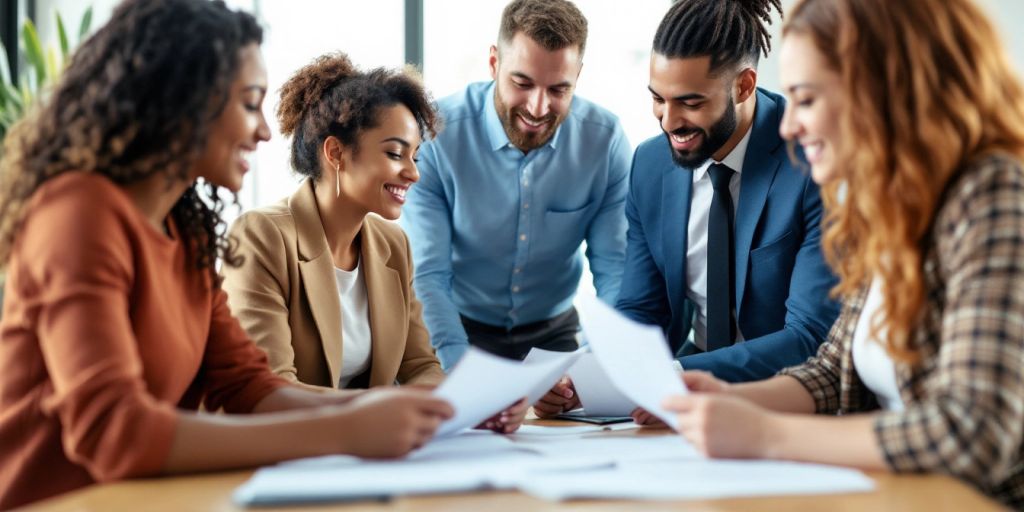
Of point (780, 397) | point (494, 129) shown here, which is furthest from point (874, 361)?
point (494, 129)

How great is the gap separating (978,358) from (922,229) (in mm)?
206

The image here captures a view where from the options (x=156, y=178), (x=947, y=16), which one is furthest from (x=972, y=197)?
(x=156, y=178)

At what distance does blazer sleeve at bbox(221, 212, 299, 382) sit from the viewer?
2.10 meters

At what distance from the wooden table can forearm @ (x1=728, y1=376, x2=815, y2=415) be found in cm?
43

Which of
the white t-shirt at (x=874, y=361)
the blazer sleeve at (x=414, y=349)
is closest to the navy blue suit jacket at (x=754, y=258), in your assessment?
the blazer sleeve at (x=414, y=349)

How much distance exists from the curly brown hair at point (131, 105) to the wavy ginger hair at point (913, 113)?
0.84 m

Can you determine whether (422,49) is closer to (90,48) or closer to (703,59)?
(703,59)

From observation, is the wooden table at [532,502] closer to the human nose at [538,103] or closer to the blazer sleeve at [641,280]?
the blazer sleeve at [641,280]

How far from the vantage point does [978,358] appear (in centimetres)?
108

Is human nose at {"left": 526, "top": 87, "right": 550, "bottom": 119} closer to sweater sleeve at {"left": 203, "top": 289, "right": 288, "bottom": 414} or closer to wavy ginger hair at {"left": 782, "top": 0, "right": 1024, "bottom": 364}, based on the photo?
sweater sleeve at {"left": 203, "top": 289, "right": 288, "bottom": 414}

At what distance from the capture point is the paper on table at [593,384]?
1787 mm

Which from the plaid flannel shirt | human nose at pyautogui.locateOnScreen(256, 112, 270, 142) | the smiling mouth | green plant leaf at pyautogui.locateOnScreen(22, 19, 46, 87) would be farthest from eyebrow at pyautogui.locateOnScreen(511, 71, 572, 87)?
green plant leaf at pyautogui.locateOnScreen(22, 19, 46, 87)

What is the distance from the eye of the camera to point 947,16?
1231mm

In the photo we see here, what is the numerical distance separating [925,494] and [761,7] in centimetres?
183
